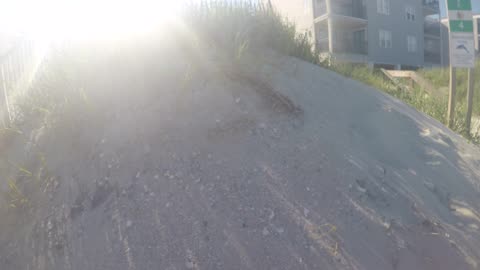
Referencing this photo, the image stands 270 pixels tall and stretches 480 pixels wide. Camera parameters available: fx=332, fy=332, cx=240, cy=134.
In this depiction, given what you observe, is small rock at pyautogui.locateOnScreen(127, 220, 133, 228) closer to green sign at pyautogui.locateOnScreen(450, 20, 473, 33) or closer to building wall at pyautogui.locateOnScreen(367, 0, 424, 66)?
green sign at pyautogui.locateOnScreen(450, 20, 473, 33)

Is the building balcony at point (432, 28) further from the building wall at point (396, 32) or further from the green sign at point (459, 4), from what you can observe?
the green sign at point (459, 4)

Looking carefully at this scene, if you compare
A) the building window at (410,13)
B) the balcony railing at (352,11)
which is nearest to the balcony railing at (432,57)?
the building window at (410,13)

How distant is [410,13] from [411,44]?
233 centimetres

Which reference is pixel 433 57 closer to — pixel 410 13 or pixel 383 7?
pixel 410 13

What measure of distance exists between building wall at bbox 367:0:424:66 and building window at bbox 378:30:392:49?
0.69 feet

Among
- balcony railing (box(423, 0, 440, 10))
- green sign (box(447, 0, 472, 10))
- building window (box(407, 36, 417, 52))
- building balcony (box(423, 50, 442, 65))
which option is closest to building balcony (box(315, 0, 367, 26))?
building window (box(407, 36, 417, 52))

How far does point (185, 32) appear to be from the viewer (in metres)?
4.04

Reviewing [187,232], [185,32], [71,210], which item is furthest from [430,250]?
[185,32]

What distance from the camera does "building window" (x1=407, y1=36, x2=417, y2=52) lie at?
23.7 m

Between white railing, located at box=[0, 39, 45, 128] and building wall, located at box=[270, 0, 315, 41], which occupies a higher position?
building wall, located at box=[270, 0, 315, 41]

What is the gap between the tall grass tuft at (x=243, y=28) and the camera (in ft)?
13.1

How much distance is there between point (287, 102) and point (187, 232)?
171 cm

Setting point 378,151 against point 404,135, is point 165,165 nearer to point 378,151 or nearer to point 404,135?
point 378,151

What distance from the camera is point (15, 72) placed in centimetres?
541
